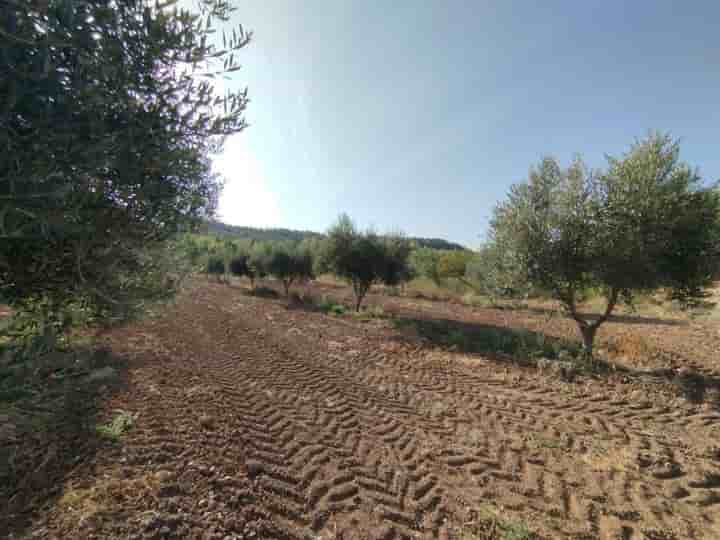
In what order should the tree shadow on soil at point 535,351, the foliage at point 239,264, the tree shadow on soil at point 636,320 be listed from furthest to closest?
the foliage at point 239,264 → the tree shadow on soil at point 636,320 → the tree shadow on soil at point 535,351

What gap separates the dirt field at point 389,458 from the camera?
312cm

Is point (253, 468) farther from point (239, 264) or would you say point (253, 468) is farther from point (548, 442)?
point (239, 264)

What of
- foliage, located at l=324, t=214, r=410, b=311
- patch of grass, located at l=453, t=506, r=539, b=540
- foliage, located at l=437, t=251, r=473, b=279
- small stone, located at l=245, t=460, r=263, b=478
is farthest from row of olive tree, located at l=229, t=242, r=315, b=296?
patch of grass, located at l=453, t=506, r=539, b=540

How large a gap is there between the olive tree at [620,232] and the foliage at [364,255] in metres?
9.80

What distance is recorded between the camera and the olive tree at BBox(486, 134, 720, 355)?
295 inches

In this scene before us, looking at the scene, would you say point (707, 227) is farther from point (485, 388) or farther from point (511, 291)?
point (485, 388)

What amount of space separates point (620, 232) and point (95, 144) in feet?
36.2

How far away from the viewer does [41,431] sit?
14.1 feet

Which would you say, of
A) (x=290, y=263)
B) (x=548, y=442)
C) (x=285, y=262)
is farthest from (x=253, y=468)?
(x=285, y=262)

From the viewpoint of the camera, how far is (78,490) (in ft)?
10.6

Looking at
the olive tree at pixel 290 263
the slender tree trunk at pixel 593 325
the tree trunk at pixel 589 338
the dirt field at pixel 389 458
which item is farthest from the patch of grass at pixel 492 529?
the olive tree at pixel 290 263

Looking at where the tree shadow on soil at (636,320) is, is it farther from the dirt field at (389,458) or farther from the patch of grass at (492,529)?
the patch of grass at (492,529)

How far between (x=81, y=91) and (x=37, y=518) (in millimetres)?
4239

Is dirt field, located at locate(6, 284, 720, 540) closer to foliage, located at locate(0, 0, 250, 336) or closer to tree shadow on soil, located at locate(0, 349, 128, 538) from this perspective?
tree shadow on soil, located at locate(0, 349, 128, 538)
